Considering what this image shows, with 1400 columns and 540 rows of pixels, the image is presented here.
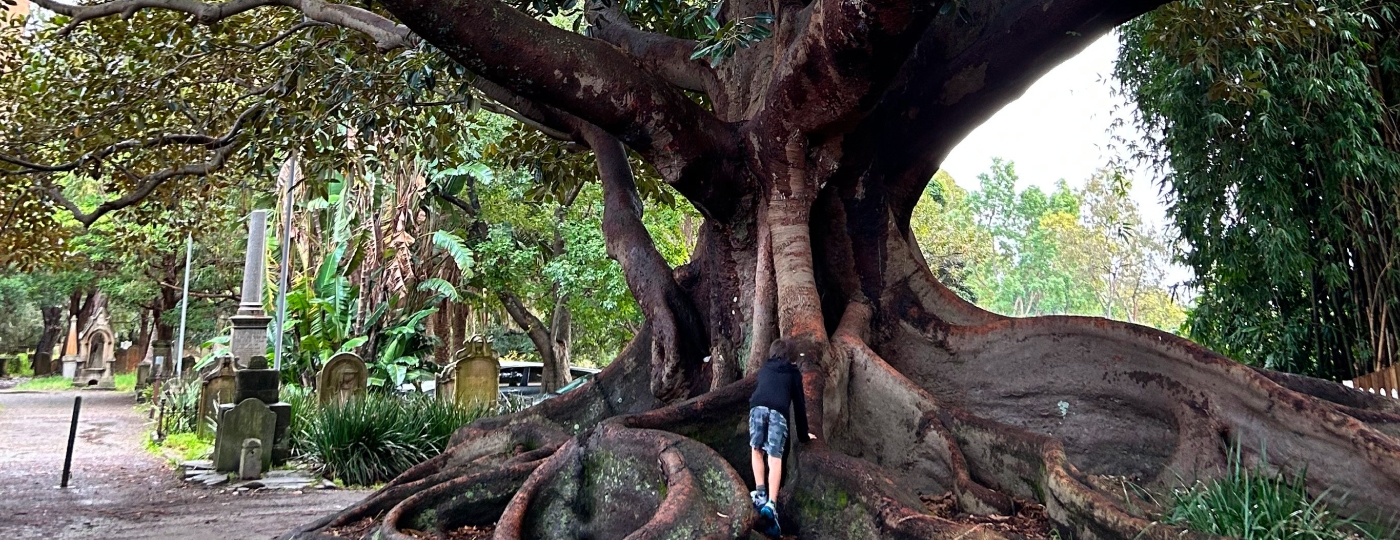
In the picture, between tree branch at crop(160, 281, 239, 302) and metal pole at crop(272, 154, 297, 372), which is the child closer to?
metal pole at crop(272, 154, 297, 372)

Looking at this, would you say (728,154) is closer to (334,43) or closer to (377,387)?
(334,43)

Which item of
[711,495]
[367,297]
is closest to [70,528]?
[711,495]

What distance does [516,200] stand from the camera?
18.8 meters

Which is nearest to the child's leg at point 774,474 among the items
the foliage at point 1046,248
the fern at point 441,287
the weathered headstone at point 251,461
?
the weathered headstone at point 251,461

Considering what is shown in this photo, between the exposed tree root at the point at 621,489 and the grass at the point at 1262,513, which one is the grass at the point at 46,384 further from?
the grass at the point at 1262,513

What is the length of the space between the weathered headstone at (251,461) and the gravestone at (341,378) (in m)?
3.04

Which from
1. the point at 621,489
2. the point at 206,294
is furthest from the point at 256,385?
the point at 206,294

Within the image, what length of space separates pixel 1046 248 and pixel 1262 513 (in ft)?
145

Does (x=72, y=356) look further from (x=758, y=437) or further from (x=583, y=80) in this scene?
(x=758, y=437)

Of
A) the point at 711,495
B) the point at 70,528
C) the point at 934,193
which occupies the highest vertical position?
the point at 934,193

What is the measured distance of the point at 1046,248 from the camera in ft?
147

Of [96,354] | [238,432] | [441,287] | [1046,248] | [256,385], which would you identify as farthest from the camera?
[1046,248]

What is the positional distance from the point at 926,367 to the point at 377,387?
13441 millimetres

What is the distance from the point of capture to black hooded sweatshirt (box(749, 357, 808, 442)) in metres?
4.58
